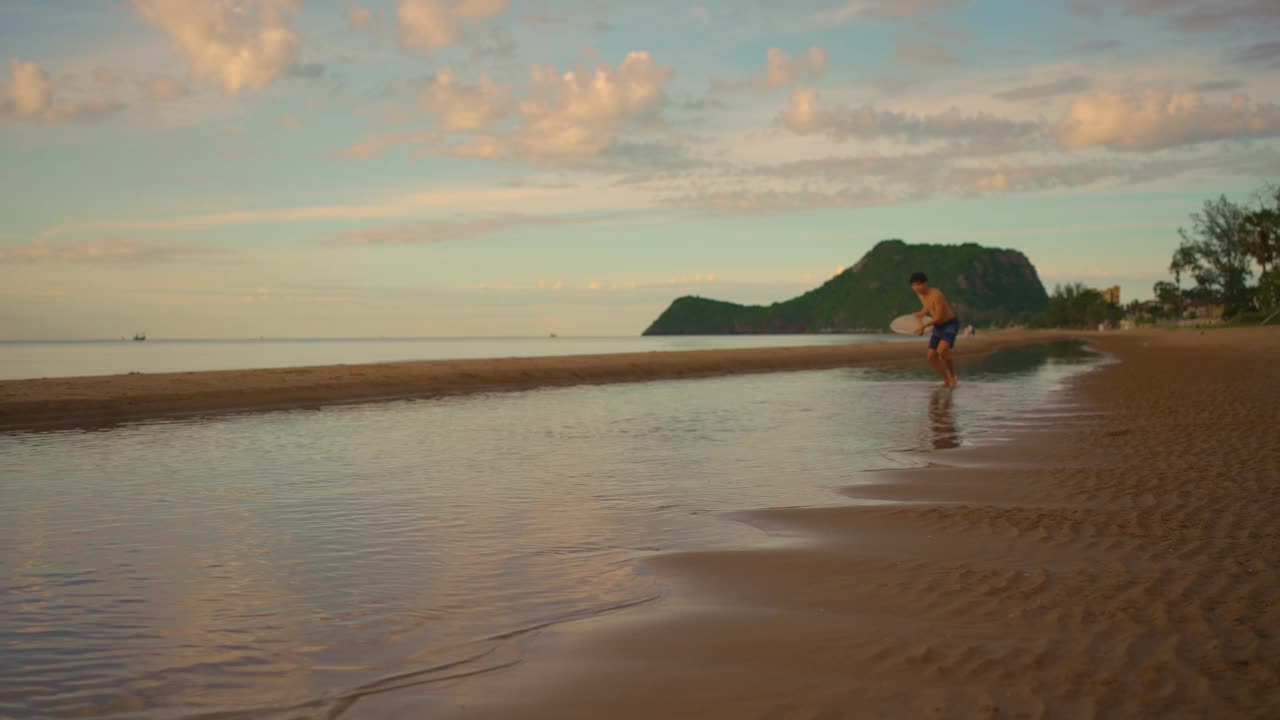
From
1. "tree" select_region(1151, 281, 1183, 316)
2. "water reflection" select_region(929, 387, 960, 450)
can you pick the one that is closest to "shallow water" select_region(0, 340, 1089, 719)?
"water reflection" select_region(929, 387, 960, 450)

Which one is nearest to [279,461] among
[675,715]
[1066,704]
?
[675,715]

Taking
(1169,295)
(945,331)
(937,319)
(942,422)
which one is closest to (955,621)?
(942,422)

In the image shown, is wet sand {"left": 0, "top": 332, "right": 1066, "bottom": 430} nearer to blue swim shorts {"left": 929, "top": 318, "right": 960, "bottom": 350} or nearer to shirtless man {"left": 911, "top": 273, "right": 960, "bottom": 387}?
shirtless man {"left": 911, "top": 273, "right": 960, "bottom": 387}

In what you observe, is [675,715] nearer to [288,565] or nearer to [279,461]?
[288,565]

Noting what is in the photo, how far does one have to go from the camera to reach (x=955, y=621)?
4.88 m

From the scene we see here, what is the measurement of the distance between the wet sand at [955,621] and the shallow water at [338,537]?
1.58ft

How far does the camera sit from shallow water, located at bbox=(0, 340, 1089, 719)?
4348 mm

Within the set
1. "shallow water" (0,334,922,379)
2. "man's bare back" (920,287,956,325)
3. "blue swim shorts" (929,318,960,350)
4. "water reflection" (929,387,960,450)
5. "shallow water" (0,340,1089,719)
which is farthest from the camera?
"shallow water" (0,334,922,379)

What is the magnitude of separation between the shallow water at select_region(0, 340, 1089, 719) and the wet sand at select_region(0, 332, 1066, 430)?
11.3 feet

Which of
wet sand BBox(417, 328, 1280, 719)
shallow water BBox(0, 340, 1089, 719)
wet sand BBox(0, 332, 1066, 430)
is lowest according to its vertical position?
wet sand BBox(417, 328, 1280, 719)

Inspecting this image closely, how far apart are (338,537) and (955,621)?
485 centimetres

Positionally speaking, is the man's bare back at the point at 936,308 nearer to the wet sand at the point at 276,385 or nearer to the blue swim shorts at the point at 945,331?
the blue swim shorts at the point at 945,331

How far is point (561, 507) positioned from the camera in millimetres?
8578

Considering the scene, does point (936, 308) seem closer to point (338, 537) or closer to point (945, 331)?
point (945, 331)
